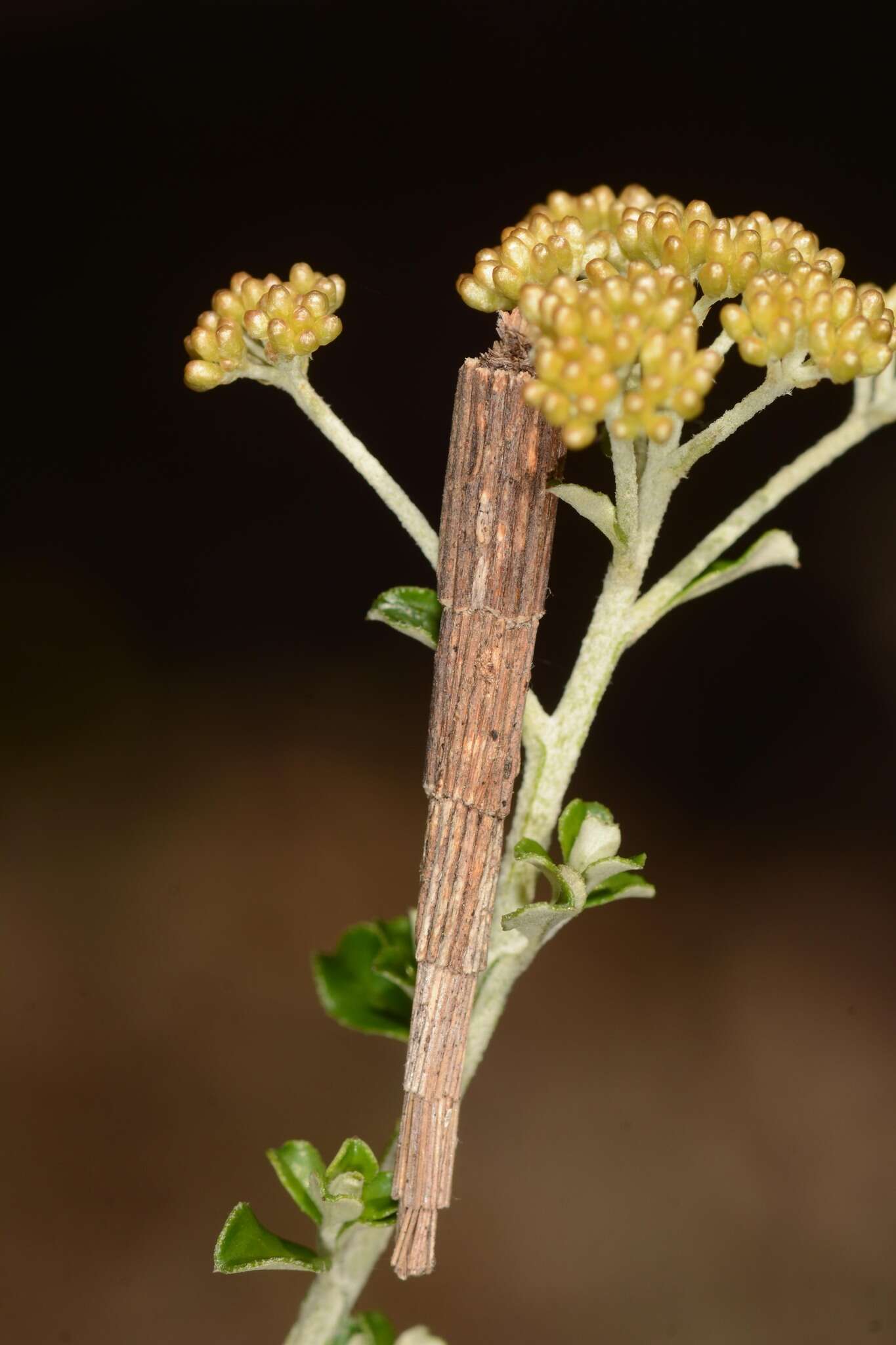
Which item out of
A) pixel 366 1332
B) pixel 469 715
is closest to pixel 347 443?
pixel 469 715

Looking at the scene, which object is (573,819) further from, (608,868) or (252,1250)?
(252,1250)

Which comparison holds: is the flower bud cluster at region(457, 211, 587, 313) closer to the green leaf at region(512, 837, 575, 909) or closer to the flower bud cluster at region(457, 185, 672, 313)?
the flower bud cluster at region(457, 185, 672, 313)

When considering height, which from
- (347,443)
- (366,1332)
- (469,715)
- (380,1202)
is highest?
(347,443)

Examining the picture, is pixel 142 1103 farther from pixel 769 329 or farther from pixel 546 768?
pixel 769 329

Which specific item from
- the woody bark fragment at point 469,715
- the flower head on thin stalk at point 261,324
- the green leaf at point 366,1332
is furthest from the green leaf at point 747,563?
the green leaf at point 366,1332

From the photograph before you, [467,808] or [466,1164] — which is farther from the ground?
[467,808]

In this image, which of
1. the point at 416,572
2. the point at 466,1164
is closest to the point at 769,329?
the point at 416,572
